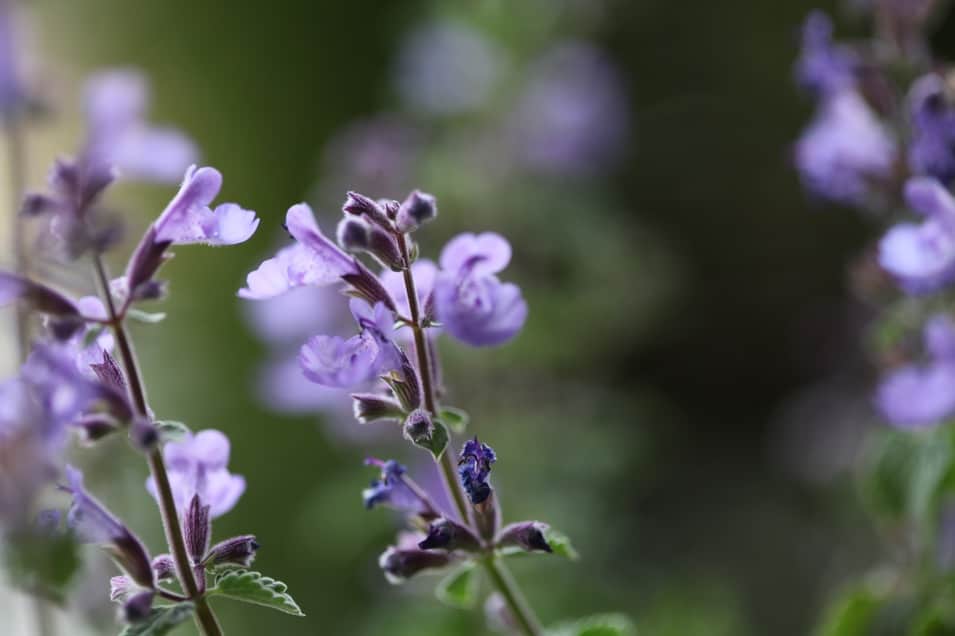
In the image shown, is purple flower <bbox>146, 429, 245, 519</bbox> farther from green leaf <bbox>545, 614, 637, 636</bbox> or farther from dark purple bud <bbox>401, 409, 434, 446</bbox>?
green leaf <bbox>545, 614, 637, 636</bbox>

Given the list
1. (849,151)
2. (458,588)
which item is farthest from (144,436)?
(849,151)

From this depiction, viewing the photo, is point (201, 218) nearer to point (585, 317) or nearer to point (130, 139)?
point (130, 139)

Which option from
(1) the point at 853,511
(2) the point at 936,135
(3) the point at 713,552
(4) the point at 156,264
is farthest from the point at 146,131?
(3) the point at 713,552

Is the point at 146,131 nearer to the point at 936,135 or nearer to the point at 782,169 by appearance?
the point at 936,135

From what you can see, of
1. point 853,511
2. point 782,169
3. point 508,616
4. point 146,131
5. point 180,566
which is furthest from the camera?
point 782,169

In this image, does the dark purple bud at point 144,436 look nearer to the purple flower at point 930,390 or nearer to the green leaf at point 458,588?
the green leaf at point 458,588
